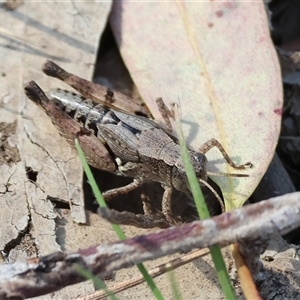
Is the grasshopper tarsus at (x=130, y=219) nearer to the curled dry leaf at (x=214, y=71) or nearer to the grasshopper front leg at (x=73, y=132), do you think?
the curled dry leaf at (x=214, y=71)

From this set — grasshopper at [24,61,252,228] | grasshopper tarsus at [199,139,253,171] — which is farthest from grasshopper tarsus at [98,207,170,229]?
grasshopper tarsus at [199,139,253,171]

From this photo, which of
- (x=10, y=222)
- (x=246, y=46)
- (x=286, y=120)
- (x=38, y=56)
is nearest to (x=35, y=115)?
(x=38, y=56)

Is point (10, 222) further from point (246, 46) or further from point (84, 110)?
point (246, 46)

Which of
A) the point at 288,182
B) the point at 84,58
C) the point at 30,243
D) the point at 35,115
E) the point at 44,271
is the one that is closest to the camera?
the point at 44,271

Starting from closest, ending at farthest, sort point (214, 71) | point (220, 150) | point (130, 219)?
1. point (130, 219)
2. point (220, 150)
3. point (214, 71)

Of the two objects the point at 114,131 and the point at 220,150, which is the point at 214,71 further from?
the point at 114,131

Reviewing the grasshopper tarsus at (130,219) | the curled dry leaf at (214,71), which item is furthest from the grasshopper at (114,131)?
the grasshopper tarsus at (130,219)

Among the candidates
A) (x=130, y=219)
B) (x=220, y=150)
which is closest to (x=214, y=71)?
(x=220, y=150)
